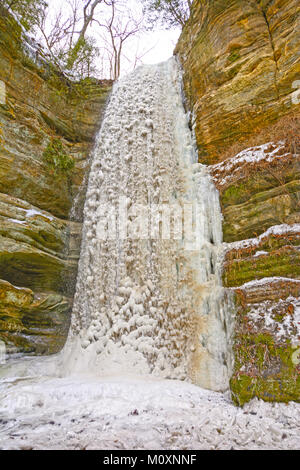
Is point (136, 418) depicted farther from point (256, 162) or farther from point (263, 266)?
point (256, 162)

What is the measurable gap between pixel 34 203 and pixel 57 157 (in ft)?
3.86

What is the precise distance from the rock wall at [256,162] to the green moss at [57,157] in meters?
2.84

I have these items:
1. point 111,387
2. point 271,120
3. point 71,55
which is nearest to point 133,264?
point 111,387

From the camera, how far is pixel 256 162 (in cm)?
416

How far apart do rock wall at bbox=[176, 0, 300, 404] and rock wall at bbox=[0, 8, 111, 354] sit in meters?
3.05

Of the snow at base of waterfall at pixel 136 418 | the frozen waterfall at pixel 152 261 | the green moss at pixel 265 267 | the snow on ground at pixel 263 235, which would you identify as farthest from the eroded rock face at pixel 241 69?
the snow at base of waterfall at pixel 136 418

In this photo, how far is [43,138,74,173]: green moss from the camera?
5965mm

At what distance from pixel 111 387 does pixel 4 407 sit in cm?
107

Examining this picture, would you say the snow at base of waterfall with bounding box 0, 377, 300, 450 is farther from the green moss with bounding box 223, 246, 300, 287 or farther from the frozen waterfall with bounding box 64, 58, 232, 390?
the green moss with bounding box 223, 246, 300, 287

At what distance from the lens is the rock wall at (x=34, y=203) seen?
4.86 meters

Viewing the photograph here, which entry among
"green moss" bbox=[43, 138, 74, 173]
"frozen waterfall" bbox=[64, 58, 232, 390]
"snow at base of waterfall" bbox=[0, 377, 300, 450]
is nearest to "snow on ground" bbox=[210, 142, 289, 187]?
"frozen waterfall" bbox=[64, 58, 232, 390]

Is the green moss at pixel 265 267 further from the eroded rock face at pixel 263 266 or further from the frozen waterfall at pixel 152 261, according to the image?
the frozen waterfall at pixel 152 261

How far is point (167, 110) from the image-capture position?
5.82 metres

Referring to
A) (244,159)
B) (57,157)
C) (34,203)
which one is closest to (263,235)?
(244,159)
